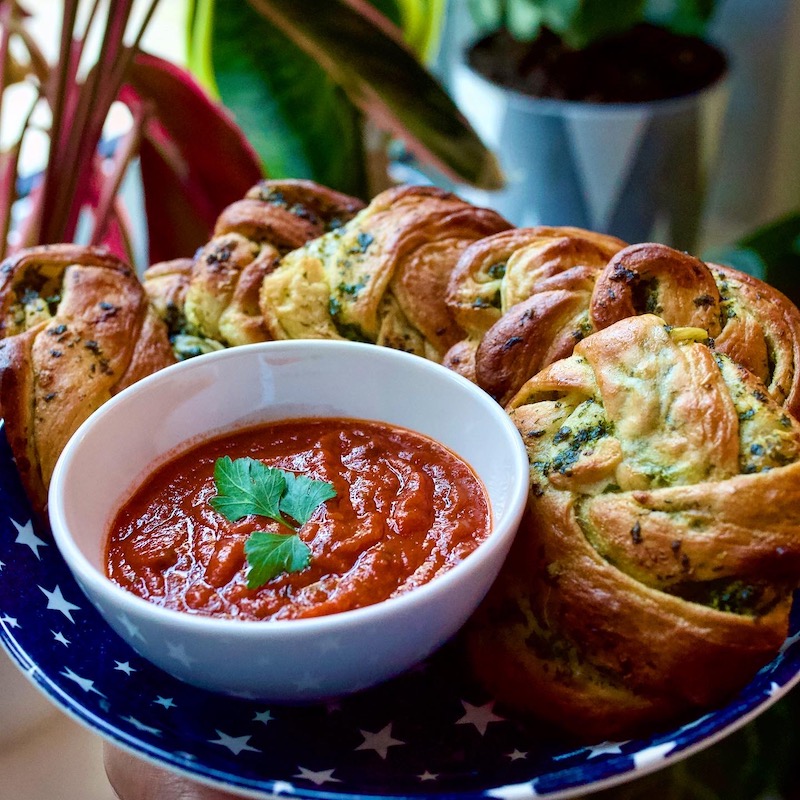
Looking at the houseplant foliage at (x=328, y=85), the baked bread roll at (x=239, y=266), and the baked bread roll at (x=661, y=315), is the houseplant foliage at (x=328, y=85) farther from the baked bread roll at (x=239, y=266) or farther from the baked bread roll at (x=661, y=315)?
the baked bread roll at (x=661, y=315)

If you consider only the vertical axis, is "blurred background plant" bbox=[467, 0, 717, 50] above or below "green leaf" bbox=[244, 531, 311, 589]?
above

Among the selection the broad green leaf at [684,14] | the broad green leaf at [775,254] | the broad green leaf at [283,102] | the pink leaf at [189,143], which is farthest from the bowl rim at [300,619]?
the broad green leaf at [684,14]

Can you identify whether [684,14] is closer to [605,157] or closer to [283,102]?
[605,157]

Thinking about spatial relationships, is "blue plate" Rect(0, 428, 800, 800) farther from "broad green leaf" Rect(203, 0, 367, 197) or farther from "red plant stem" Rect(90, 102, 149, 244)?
"broad green leaf" Rect(203, 0, 367, 197)

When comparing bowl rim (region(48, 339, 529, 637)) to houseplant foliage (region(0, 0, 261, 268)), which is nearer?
bowl rim (region(48, 339, 529, 637))

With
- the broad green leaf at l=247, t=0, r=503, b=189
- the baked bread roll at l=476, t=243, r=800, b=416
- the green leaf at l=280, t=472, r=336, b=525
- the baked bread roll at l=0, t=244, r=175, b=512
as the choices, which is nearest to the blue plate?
the baked bread roll at l=0, t=244, r=175, b=512

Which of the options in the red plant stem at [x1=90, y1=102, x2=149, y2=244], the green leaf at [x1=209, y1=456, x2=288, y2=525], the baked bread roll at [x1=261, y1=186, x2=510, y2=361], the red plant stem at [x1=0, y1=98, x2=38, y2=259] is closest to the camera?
the green leaf at [x1=209, y1=456, x2=288, y2=525]
